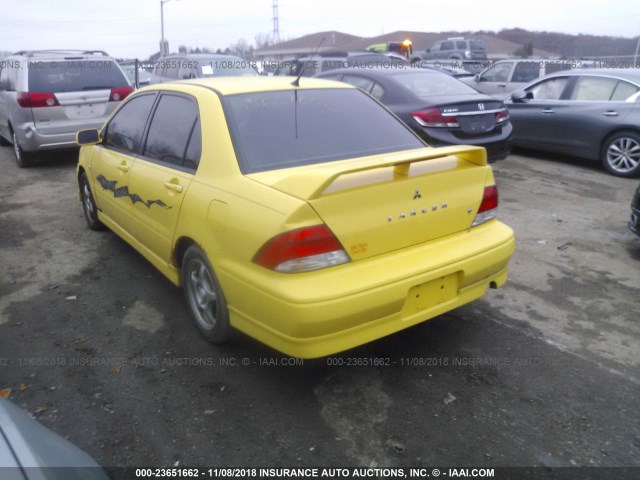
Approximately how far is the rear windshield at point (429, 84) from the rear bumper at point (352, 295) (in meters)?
4.44

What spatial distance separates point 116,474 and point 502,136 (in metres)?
6.21

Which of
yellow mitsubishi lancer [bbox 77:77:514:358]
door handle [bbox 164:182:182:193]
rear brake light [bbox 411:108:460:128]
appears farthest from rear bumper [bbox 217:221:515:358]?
rear brake light [bbox 411:108:460:128]

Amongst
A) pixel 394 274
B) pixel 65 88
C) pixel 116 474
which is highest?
pixel 65 88

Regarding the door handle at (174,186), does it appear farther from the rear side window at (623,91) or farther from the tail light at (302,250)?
the rear side window at (623,91)

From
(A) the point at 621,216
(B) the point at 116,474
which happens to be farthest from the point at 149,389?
(A) the point at 621,216

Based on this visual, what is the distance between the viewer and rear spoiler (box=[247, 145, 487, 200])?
2590 millimetres

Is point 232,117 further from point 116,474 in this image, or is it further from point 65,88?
point 65,88

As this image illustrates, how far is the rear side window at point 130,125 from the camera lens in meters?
4.18

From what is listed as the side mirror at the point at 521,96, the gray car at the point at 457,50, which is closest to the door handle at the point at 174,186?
the side mirror at the point at 521,96

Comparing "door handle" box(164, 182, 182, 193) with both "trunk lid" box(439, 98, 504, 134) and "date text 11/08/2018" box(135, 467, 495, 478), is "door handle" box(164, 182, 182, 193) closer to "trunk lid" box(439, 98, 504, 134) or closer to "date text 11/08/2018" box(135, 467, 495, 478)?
"date text 11/08/2018" box(135, 467, 495, 478)

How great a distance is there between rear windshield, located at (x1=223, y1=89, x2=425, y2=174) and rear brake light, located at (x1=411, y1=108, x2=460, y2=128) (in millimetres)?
2837


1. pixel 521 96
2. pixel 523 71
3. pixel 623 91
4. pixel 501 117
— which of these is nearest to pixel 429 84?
pixel 501 117

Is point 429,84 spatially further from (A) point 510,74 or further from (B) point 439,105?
(A) point 510,74

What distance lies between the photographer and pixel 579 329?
142 inches
